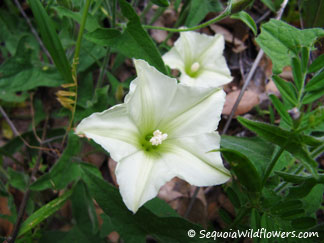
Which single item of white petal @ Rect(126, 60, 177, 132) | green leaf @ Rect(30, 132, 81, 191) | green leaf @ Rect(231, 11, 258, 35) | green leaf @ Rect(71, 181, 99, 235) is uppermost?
green leaf @ Rect(231, 11, 258, 35)

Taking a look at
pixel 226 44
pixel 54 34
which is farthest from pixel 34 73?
pixel 226 44

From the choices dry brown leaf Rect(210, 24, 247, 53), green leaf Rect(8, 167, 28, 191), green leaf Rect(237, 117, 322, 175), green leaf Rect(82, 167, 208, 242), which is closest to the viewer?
green leaf Rect(237, 117, 322, 175)

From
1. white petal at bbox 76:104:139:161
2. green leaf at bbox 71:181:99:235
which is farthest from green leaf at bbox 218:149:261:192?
green leaf at bbox 71:181:99:235

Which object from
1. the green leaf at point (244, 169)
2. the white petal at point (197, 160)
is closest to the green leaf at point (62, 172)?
the white petal at point (197, 160)

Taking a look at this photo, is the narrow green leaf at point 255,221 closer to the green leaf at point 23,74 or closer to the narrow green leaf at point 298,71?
the narrow green leaf at point 298,71

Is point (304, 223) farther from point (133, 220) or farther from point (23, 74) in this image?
point (23, 74)

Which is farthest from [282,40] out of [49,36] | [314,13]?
[49,36]

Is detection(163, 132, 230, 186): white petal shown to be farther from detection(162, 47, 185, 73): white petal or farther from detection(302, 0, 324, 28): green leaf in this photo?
detection(302, 0, 324, 28): green leaf
